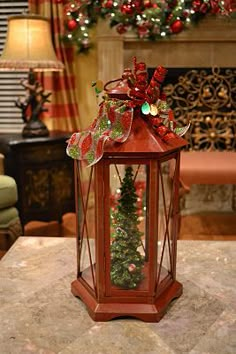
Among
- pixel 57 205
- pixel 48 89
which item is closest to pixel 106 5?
pixel 48 89

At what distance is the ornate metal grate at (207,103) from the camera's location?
3.41 meters

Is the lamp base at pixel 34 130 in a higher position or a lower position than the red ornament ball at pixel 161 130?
lower

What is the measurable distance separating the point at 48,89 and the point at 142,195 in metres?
2.46

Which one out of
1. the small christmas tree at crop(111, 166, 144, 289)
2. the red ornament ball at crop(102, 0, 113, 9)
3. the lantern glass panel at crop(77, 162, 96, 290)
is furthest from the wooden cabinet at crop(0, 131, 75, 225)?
the small christmas tree at crop(111, 166, 144, 289)

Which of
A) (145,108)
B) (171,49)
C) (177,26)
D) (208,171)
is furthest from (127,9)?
(145,108)

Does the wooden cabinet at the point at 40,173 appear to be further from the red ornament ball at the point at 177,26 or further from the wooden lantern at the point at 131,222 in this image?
the wooden lantern at the point at 131,222

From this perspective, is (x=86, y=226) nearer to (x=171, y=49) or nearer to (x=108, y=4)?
(x=108, y=4)

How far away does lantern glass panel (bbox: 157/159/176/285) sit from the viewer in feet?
3.38

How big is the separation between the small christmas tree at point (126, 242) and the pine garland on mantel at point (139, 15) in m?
2.18

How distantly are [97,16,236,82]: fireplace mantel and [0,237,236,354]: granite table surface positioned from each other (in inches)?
88.5

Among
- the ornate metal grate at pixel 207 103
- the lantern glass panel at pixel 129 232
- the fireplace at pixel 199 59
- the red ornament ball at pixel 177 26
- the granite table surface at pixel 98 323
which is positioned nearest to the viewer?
the granite table surface at pixel 98 323

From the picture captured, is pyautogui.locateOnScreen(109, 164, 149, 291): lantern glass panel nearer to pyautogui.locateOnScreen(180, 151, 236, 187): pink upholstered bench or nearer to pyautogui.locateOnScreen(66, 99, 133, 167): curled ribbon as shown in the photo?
pyautogui.locateOnScreen(66, 99, 133, 167): curled ribbon

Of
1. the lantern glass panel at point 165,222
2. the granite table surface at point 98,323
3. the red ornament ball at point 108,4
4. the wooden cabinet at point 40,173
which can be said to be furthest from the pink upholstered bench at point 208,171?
the lantern glass panel at point 165,222

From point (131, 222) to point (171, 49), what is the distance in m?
2.58
